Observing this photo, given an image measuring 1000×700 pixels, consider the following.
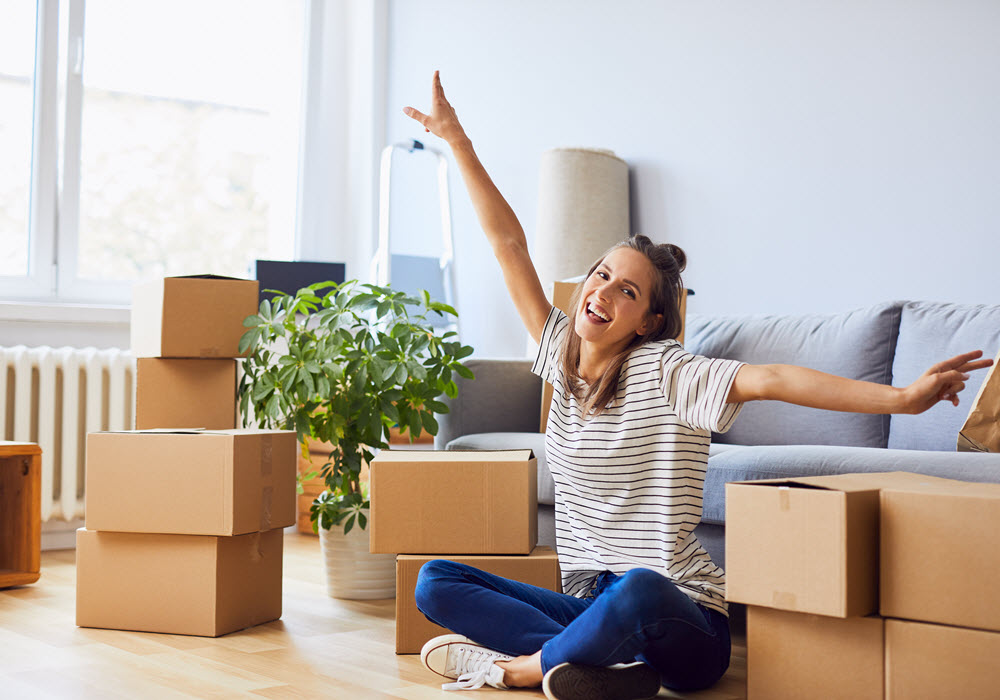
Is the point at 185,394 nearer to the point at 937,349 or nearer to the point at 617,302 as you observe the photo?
the point at 617,302

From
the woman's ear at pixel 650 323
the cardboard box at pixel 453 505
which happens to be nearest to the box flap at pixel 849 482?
the woman's ear at pixel 650 323

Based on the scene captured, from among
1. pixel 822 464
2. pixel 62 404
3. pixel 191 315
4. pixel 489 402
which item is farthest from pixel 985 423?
pixel 62 404

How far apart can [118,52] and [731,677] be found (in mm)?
3147

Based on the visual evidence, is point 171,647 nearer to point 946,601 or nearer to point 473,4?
point 946,601

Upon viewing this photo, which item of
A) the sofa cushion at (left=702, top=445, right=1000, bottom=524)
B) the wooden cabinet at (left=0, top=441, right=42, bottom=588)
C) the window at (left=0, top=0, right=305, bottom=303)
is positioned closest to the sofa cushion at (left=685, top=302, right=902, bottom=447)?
the sofa cushion at (left=702, top=445, right=1000, bottom=524)

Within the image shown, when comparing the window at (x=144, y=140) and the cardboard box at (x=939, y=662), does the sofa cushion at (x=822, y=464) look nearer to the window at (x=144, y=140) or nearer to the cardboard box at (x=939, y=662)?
the cardboard box at (x=939, y=662)

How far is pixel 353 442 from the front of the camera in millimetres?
2418

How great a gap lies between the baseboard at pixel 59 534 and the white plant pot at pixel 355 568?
1208mm

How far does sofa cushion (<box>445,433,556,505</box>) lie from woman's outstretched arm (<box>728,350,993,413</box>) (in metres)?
0.84

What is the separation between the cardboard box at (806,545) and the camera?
50.8 inches

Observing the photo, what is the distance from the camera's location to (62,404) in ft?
10.4

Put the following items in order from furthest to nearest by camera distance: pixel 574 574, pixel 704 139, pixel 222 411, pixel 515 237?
pixel 704 139 → pixel 222 411 → pixel 515 237 → pixel 574 574

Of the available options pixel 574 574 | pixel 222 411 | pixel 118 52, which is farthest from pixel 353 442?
pixel 118 52

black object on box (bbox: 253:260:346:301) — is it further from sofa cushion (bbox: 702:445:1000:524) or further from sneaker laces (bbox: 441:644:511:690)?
sneaker laces (bbox: 441:644:511:690)
